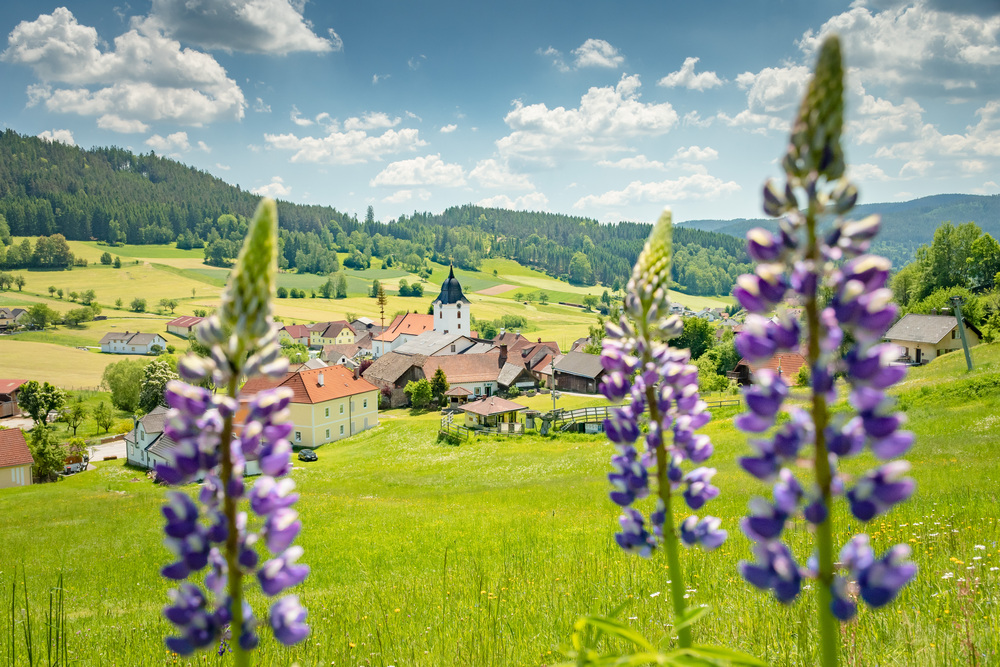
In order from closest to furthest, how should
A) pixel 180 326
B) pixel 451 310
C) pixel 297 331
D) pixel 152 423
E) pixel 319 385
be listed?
pixel 152 423, pixel 319 385, pixel 451 310, pixel 180 326, pixel 297 331

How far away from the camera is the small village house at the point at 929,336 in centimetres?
6700

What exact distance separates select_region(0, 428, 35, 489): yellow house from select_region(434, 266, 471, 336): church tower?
218 ft

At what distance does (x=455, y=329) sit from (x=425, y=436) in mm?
59087

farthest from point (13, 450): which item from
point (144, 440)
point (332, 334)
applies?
point (332, 334)

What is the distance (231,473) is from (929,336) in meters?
83.3

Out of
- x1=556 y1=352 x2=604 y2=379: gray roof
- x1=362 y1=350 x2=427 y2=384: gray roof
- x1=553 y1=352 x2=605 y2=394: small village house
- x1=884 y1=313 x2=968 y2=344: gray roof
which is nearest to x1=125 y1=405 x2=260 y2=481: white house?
x1=362 y1=350 x2=427 y2=384: gray roof

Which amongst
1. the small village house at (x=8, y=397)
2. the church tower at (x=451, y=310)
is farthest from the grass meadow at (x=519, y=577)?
the church tower at (x=451, y=310)

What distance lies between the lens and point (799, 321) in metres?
1.82

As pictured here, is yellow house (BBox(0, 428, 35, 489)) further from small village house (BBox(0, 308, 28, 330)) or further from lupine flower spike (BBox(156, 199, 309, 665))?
small village house (BBox(0, 308, 28, 330))

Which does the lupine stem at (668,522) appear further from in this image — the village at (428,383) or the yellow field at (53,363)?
the yellow field at (53,363)

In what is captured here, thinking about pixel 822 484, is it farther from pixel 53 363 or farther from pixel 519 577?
pixel 53 363

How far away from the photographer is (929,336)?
223ft

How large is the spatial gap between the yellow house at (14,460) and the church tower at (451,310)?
66313 mm

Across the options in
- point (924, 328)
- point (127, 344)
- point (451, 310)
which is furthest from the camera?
point (127, 344)
